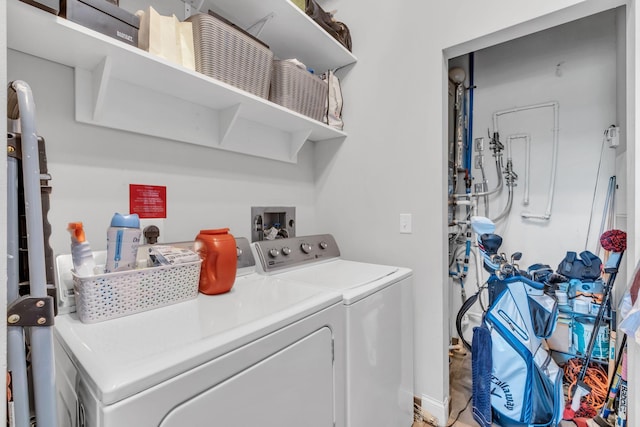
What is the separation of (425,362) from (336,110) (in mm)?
1698

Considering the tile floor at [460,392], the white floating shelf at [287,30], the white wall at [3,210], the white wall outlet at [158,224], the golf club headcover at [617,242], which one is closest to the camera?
the white wall at [3,210]

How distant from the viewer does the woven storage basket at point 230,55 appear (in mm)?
1249

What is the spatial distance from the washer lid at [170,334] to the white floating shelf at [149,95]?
811mm

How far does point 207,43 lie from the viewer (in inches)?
49.3

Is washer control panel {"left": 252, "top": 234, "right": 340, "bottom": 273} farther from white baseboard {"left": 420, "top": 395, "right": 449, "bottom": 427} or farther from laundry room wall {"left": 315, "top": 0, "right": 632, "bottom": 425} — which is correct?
white baseboard {"left": 420, "top": 395, "right": 449, "bottom": 427}

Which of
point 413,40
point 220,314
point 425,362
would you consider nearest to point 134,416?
point 220,314

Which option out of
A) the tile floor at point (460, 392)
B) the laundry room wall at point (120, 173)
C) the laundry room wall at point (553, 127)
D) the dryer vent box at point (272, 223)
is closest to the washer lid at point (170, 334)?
the laundry room wall at point (120, 173)

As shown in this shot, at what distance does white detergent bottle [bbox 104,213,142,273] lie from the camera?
3.01 ft

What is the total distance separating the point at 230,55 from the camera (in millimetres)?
1329

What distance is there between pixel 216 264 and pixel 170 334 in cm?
37

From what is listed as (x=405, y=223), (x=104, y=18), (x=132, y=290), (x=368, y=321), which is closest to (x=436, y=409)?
(x=368, y=321)

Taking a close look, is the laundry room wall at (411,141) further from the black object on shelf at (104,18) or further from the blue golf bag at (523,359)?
the black object on shelf at (104,18)

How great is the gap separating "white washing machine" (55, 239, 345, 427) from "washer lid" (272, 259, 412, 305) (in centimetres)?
11

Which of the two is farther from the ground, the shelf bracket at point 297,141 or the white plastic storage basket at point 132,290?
the shelf bracket at point 297,141
